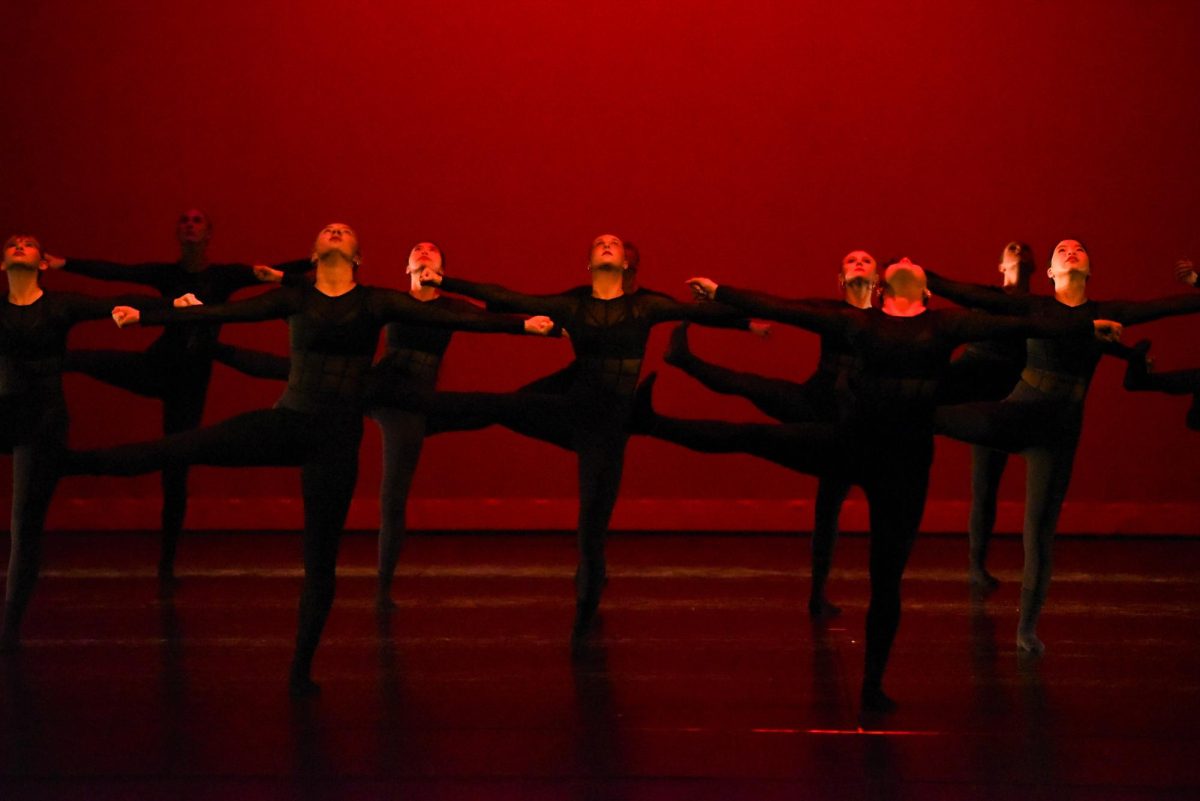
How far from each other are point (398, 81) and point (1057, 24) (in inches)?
146

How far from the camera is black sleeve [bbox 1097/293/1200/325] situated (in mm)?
4867

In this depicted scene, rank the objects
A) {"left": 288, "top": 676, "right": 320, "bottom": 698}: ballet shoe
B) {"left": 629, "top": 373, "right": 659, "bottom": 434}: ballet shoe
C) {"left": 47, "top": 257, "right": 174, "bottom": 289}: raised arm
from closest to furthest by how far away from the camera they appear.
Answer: {"left": 288, "top": 676, "right": 320, "bottom": 698}: ballet shoe → {"left": 629, "top": 373, "right": 659, "bottom": 434}: ballet shoe → {"left": 47, "top": 257, "right": 174, "bottom": 289}: raised arm

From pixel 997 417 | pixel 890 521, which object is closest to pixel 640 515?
pixel 997 417

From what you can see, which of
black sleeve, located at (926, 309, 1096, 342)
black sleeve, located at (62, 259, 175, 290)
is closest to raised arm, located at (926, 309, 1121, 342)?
black sleeve, located at (926, 309, 1096, 342)

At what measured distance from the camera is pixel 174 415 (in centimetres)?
627

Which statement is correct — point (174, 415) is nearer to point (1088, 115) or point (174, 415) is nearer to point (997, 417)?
point (997, 417)

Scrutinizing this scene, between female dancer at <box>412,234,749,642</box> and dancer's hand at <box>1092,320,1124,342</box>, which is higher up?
dancer's hand at <box>1092,320,1124,342</box>

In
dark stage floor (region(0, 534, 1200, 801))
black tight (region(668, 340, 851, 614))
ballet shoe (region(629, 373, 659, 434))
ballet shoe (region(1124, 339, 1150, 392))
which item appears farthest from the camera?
black tight (region(668, 340, 851, 614))

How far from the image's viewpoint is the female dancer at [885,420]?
4.13 meters

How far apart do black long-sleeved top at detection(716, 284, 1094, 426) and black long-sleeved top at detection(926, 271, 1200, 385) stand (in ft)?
2.50

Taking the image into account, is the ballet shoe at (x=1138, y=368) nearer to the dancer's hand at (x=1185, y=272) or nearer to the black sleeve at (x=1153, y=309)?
the black sleeve at (x=1153, y=309)

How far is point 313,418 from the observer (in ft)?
14.0

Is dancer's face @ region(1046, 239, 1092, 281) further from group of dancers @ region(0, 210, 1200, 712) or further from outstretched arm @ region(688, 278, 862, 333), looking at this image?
outstretched arm @ region(688, 278, 862, 333)

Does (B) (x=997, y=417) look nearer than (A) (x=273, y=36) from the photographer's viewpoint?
Yes
